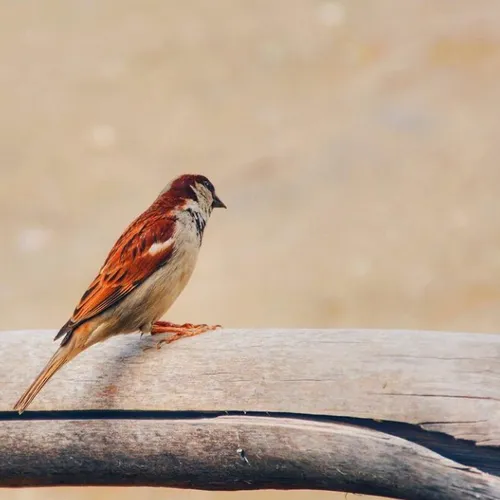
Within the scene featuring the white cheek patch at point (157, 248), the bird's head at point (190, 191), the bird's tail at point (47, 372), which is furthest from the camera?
the bird's head at point (190, 191)

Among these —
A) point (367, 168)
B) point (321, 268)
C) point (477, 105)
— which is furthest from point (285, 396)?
point (477, 105)

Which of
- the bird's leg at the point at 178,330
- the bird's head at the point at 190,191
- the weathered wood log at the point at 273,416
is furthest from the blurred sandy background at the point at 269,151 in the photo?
the weathered wood log at the point at 273,416

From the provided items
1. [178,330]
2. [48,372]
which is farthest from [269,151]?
[48,372]

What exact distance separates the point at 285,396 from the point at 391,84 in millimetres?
10487

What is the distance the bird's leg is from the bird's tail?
0.99 ft

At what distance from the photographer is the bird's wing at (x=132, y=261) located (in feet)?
10.8

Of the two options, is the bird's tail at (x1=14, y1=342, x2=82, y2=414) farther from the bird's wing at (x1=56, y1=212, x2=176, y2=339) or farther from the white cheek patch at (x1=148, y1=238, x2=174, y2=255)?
the white cheek patch at (x1=148, y1=238, x2=174, y2=255)

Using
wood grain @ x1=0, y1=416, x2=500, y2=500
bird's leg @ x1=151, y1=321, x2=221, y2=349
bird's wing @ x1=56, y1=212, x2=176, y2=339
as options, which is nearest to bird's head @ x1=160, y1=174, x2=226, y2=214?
bird's wing @ x1=56, y1=212, x2=176, y2=339

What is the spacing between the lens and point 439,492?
8.79 feet

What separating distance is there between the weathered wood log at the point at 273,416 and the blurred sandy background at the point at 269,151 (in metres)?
4.05

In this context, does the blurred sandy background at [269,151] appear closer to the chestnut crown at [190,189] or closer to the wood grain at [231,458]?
the chestnut crown at [190,189]

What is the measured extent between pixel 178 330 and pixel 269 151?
8.97m

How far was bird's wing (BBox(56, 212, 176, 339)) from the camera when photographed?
3291mm

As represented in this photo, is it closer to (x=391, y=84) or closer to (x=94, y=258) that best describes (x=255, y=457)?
(x=94, y=258)
